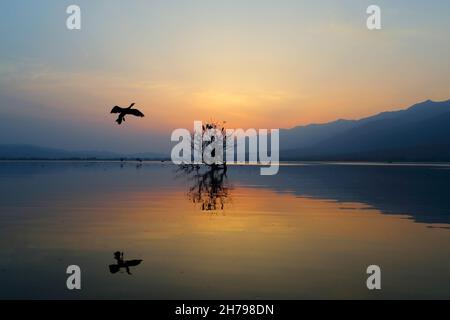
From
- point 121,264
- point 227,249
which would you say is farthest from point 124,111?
point 121,264

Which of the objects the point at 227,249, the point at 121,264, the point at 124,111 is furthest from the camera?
the point at 124,111

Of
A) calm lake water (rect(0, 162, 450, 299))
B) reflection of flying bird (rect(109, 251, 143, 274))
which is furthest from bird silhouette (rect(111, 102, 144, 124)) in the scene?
reflection of flying bird (rect(109, 251, 143, 274))

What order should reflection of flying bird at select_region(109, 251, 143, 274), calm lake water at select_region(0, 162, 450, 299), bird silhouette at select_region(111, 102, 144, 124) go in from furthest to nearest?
1. bird silhouette at select_region(111, 102, 144, 124)
2. reflection of flying bird at select_region(109, 251, 143, 274)
3. calm lake water at select_region(0, 162, 450, 299)

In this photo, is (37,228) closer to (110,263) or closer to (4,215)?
(4,215)

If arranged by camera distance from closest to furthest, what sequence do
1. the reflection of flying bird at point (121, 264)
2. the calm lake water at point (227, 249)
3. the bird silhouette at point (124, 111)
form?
the calm lake water at point (227, 249) < the reflection of flying bird at point (121, 264) < the bird silhouette at point (124, 111)

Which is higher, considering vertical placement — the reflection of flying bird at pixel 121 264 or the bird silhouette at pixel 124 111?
the bird silhouette at pixel 124 111

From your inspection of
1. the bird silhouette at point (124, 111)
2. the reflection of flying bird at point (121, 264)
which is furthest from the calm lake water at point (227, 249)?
the bird silhouette at point (124, 111)

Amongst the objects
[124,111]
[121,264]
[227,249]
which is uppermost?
[124,111]

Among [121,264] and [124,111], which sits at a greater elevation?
[124,111]

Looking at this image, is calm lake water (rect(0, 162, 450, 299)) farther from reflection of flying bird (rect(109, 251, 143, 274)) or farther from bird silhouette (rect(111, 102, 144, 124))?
bird silhouette (rect(111, 102, 144, 124))

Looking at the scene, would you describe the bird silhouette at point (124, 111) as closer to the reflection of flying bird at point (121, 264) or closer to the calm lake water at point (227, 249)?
the calm lake water at point (227, 249)

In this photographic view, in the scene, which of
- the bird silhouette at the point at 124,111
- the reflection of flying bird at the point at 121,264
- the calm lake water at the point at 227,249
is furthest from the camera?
the bird silhouette at the point at 124,111

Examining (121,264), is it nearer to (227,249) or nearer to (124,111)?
(227,249)
